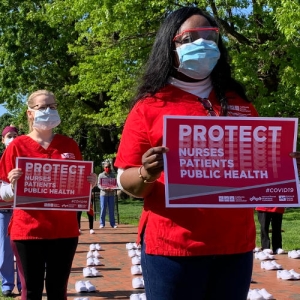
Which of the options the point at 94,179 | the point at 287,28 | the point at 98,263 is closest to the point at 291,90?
the point at 287,28

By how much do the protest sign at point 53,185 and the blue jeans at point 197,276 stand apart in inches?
101

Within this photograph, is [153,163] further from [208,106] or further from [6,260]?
[6,260]

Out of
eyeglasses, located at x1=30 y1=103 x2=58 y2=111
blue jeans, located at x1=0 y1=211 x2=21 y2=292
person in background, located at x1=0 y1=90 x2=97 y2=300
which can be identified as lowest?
blue jeans, located at x1=0 y1=211 x2=21 y2=292

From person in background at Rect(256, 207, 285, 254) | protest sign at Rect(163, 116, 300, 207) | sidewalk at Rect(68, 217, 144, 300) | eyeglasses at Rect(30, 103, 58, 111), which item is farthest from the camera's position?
person in background at Rect(256, 207, 285, 254)

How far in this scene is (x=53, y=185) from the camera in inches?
230

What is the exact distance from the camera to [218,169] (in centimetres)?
316

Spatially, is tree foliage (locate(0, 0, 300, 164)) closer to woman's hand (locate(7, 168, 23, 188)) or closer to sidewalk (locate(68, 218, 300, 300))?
sidewalk (locate(68, 218, 300, 300))

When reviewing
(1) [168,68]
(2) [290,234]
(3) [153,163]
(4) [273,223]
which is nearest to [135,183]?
(3) [153,163]

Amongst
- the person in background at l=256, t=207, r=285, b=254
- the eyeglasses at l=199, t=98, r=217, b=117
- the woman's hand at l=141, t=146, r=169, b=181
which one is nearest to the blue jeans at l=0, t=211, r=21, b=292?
the person in background at l=256, t=207, r=285, b=254

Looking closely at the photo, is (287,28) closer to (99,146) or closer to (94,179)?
(94,179)

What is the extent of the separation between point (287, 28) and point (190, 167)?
42.0ft

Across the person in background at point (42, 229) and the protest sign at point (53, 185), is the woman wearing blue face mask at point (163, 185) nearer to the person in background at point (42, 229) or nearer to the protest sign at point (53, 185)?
the person in background at point (42, 229)

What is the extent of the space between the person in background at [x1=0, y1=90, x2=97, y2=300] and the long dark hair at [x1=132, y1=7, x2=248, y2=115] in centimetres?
226

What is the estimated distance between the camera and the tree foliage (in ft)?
64.2
